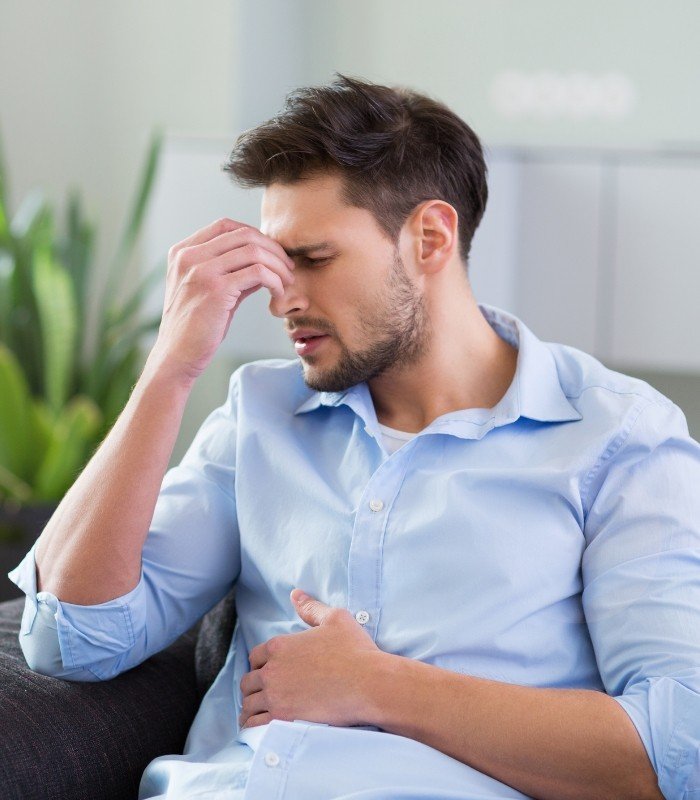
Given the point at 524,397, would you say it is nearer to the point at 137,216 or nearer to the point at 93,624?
the point at 93,624

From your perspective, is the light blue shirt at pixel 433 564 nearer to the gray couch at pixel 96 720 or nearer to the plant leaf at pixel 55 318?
the gray couch at pixel 96 720

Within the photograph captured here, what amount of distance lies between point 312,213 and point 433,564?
477 millimetres

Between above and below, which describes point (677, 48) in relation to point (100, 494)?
above

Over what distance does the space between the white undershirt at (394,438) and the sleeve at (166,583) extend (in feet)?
0.72

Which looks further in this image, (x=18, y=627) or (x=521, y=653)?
(x=18, y=627)

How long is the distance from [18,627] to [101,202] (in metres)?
2.27

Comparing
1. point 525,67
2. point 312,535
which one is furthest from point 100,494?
point 525,67

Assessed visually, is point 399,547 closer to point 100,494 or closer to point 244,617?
point 244,617

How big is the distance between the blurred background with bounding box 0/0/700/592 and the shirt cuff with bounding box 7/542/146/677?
149 centimetres

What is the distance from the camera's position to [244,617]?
5.44 feet

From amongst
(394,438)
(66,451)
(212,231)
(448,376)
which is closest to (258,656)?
(394,438)

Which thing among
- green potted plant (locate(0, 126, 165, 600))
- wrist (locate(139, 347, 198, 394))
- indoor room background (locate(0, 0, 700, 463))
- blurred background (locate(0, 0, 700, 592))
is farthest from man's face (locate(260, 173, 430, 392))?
green potted plant (locate(0, 126, 165, 600))

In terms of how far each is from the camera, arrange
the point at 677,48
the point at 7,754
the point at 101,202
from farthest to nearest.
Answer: the point at 101,202 < the point at 677,48 < the point at 7,754

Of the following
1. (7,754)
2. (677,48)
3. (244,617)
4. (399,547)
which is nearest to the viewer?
(7,754)
